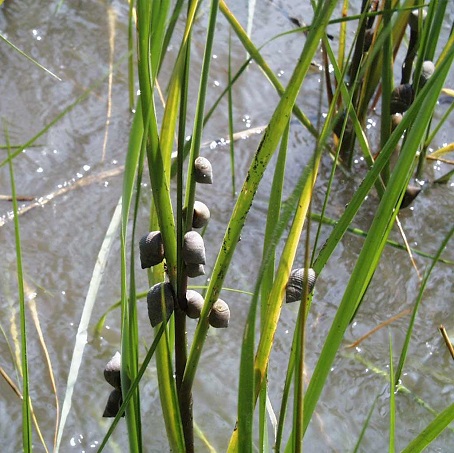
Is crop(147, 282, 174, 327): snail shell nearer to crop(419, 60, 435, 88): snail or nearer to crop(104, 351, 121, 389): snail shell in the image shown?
crop(104, 351, 121, 389): snail shell

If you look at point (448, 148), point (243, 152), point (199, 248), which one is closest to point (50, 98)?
point (243, 152)

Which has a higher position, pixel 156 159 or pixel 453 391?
pixel 156 159

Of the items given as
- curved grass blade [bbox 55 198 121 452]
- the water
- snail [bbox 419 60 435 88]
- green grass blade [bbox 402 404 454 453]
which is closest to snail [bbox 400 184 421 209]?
the water

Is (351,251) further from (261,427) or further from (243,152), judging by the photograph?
(261,427)

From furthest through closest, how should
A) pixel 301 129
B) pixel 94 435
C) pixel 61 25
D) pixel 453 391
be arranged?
pixel 61 25 → pixel 301 129 → pixel 453 391 → pixel 94 435

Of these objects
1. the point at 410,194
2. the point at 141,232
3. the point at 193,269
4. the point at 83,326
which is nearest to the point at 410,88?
the point at 410,194

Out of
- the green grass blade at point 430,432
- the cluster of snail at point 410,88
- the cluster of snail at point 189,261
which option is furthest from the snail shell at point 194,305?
the cluster of snail at point 410,88
